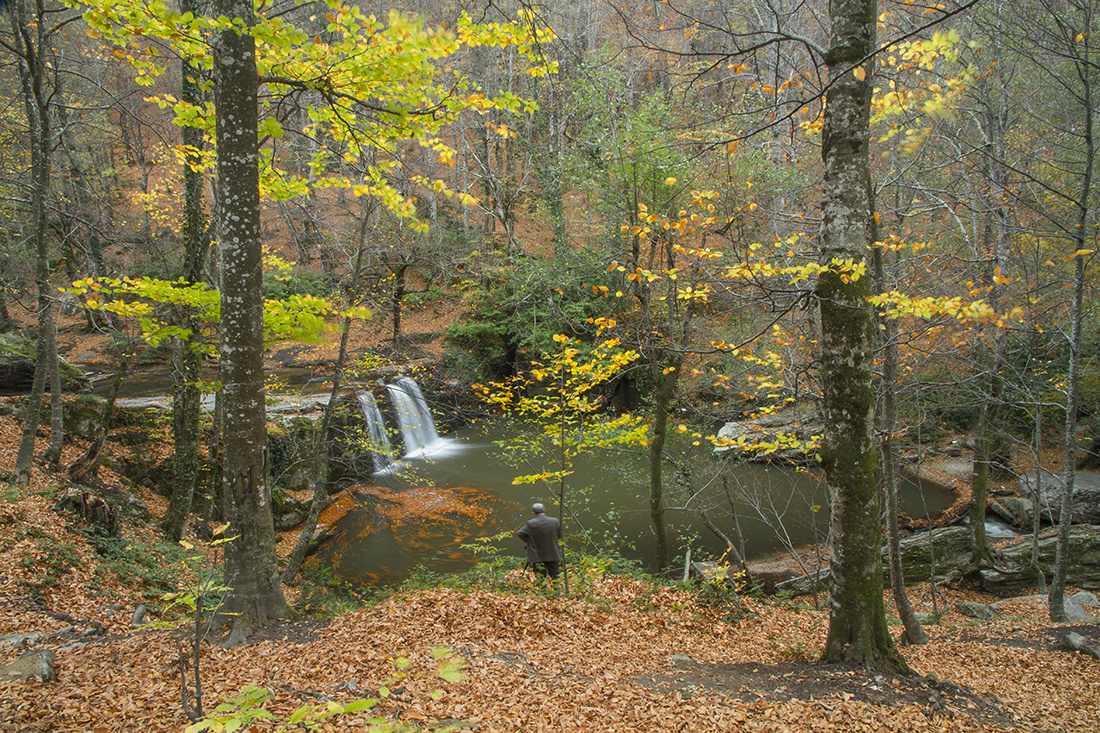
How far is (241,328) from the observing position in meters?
4.39

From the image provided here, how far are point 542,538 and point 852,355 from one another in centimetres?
465

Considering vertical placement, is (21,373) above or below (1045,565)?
above

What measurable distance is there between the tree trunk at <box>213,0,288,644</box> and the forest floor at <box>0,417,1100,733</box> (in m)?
0.54

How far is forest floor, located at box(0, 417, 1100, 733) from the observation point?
3.38 meters

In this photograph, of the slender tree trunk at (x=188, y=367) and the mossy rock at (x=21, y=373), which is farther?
the mossy rock at (x=21, y=373)

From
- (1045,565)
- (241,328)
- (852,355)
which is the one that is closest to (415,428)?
(241,328)

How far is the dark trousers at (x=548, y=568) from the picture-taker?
7352 millimetres

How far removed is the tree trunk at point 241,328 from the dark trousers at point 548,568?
12.2 feet

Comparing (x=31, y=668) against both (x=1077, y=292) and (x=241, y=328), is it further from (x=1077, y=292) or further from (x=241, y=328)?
(x=1077, y=292)

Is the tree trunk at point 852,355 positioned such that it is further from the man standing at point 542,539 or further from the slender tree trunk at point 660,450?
the slender tree trunk at point 660,450

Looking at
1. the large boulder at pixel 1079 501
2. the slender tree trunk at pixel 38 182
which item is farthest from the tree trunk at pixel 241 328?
the large boulder at pixel 1079 501

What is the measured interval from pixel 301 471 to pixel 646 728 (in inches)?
404

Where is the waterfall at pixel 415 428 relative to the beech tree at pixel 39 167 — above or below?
below

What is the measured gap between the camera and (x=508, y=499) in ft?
42.1
